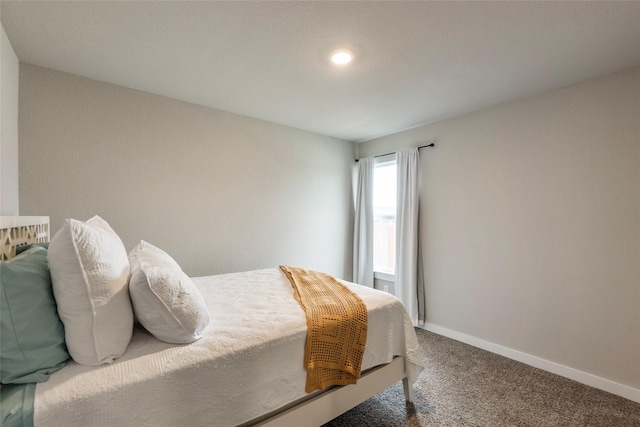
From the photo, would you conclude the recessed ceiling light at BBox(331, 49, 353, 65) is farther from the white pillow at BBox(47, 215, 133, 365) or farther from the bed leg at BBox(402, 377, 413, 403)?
the bed leg at BBox(402, 377, 413, 403)

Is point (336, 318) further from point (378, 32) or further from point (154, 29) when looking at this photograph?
point (154, 29)

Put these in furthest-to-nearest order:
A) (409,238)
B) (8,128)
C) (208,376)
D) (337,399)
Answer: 1. (409,238)
2. (8,128)
3. (337,399)
4. (208,376)

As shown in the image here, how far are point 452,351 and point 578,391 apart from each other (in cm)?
94

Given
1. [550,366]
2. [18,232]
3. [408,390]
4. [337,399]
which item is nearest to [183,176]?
[18,232]

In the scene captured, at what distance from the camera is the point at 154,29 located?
176 centimetres

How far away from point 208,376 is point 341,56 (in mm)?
2074

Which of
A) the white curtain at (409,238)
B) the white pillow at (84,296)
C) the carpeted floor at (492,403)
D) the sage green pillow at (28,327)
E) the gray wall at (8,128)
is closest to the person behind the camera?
the sage green pillow at (28,327)

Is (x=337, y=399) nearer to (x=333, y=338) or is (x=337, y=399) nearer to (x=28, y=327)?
(x=333, y=338)

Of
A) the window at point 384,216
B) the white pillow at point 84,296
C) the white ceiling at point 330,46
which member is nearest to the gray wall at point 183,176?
the white ceiling at point 330,46

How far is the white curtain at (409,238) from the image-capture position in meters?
3.45

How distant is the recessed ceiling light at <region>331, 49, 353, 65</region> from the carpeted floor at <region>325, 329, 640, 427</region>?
8.11 ft

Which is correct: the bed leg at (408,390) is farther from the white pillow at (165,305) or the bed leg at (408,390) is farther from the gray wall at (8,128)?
the gray wall at (8,128)

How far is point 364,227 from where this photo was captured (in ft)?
13.6

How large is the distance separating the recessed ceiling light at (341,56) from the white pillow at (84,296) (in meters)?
1.79
